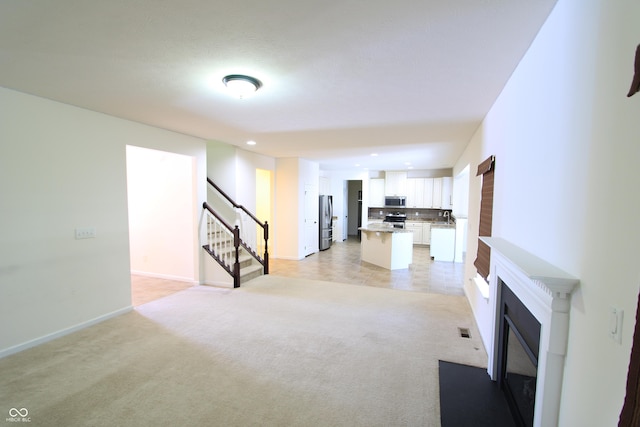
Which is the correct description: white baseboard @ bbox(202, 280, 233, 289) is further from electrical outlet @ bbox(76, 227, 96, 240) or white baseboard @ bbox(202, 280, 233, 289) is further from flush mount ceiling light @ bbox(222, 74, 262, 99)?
flush mount ceiling light @ bbox(222, 74, 262, 99)

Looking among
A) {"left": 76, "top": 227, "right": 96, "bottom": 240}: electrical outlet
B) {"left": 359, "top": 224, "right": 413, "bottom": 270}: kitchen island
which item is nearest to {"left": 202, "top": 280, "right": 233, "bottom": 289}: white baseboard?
{"left": 76, "top": 227, "right": 96, "bottom": 240}: electrical outlet

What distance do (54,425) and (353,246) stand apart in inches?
317

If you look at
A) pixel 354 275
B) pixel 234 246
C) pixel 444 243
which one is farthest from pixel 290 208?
pixel 444 243

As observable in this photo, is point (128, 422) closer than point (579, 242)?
No

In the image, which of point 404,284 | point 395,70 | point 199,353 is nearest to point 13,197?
point 199,353

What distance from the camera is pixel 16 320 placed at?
284 centimetres

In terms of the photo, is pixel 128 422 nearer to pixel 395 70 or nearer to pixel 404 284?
pixel 395 70

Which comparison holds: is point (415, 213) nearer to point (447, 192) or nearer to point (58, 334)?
point (447, 192)

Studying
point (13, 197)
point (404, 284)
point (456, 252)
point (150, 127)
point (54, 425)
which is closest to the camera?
point (54, 425)

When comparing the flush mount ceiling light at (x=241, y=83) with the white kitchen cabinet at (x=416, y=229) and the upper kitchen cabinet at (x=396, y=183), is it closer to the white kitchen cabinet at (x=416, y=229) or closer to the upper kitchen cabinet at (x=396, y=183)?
the upper kitchen cabinet at (x=396, y=183)

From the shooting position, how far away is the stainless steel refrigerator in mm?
8500

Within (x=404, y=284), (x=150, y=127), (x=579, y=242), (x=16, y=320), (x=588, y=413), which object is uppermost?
(x=150, y=127)

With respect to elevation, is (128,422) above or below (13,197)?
below

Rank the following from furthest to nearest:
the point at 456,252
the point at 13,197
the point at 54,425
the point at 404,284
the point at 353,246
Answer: the point at 353,246, the point at 456,252, the point at 404,284, the point at 13,197, the point at 54,425
